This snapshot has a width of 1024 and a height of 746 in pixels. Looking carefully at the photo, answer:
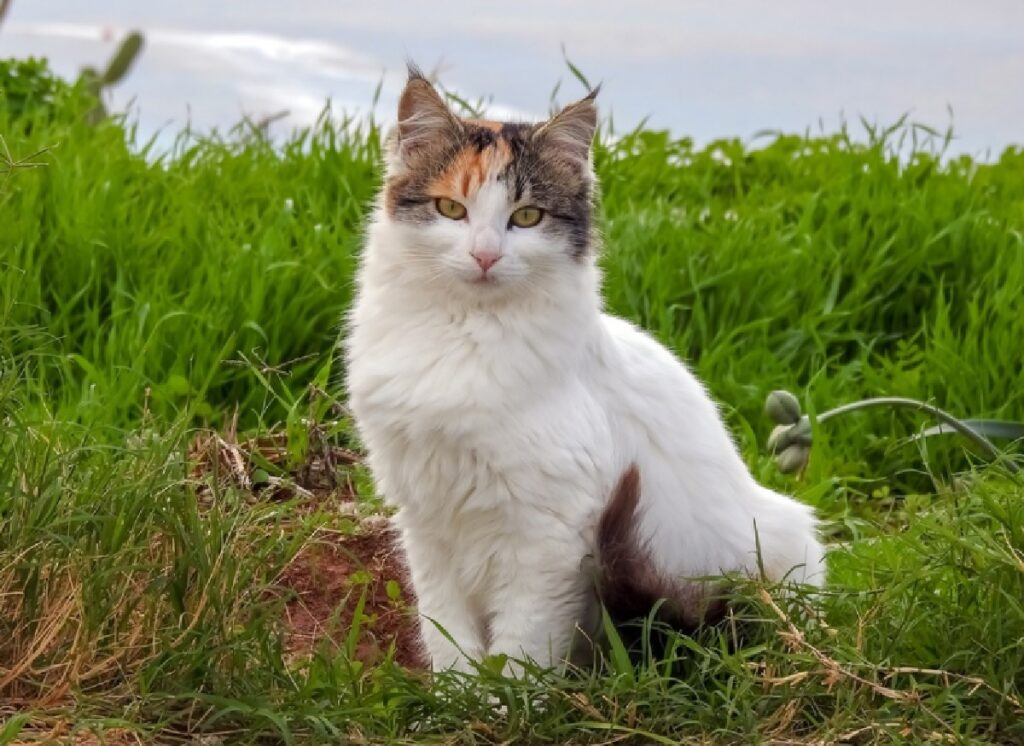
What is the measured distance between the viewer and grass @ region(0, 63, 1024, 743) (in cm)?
271

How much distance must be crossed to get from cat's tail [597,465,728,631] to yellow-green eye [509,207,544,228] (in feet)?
1.69

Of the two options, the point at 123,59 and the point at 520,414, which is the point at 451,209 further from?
the point at 123,59

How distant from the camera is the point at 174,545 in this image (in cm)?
293

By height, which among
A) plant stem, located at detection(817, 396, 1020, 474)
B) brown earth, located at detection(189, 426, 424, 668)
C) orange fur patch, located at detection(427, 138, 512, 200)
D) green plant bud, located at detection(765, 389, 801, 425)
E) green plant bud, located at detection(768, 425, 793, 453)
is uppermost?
orange fur patch, located at detection(427, 138, 512, 200)

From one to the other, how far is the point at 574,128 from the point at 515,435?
65cm

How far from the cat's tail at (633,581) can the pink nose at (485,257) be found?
47 cm

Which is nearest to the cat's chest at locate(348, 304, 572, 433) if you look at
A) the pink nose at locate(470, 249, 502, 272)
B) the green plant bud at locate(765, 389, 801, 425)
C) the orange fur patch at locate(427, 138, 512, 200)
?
the pink nose at locate(470, 249, 502, 272)

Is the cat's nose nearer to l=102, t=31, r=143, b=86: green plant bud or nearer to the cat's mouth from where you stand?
the cat's mouth

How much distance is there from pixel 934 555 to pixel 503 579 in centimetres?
84

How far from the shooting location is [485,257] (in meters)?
2.87

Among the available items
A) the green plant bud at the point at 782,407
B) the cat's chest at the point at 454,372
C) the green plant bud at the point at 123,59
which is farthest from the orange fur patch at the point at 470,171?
the green plant bud at the point at 123,59

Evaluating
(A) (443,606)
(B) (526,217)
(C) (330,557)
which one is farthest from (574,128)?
(C) (330,557)

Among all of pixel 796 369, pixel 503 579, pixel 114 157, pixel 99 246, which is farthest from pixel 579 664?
pixel 114 157

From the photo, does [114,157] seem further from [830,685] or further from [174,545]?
[830,685]
